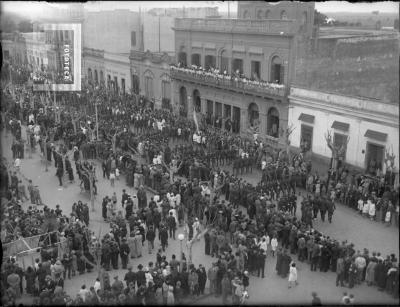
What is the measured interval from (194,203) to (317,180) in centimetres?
557

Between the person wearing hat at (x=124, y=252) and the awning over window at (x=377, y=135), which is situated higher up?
the awning over window at (x=377, y=135)

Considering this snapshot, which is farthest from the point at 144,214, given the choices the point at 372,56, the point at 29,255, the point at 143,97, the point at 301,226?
the point at 143,97

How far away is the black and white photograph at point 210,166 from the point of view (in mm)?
15219

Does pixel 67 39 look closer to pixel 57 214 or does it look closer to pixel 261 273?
pixel 57 214

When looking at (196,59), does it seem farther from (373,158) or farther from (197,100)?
(373,158)

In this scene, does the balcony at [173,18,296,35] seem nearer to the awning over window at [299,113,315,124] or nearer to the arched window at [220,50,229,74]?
the arched window at [220,50,229,74]

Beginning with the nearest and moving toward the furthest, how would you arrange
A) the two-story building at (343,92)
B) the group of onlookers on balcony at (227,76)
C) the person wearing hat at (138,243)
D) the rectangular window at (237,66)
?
1. the person wearing hat at (138,243)
2. the two-story building at (343,92)
3. the group of onlookers on balcony at (227,76)
4. the rectangular window at (237,66)

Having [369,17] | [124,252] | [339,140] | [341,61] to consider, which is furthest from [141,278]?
[341,61]

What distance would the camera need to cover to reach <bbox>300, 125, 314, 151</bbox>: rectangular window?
1117 inches

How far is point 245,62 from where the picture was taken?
111 ft

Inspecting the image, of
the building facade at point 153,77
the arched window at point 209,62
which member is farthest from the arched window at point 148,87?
the arched window at point 209,62

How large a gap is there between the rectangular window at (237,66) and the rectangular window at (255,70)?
107 centimetres

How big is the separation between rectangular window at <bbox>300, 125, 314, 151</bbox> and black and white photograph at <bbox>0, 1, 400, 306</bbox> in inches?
5.1

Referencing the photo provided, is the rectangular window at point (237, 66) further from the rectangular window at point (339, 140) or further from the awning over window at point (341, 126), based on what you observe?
the rectangular window at point (339, 140)
